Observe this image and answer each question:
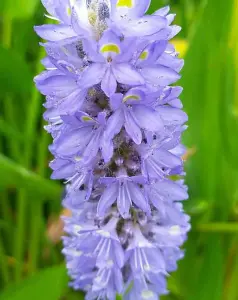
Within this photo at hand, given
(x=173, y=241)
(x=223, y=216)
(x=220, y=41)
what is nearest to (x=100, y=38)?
(x=173, y=241)

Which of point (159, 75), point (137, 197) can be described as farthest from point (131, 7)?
point (137, 197)

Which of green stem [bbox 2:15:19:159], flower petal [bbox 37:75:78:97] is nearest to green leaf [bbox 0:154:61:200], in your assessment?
green stem [bbox 2:15:19:159]

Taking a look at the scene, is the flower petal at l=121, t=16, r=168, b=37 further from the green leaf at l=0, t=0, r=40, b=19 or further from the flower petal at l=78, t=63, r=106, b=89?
the green leaf at l=0, t=0, r=40, b=19

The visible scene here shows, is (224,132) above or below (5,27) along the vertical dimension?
below

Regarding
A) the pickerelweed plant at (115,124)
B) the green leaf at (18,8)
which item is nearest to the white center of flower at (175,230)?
the pickerelweed plant at (115,124)

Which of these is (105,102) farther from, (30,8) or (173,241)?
(30,8)

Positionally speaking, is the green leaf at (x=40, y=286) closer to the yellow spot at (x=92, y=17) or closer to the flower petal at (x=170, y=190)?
the flower petal at (x=170, y=190)

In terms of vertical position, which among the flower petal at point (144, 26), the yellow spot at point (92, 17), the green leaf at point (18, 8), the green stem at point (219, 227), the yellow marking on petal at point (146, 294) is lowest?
the yellow marking on petal at point (146, 294)
